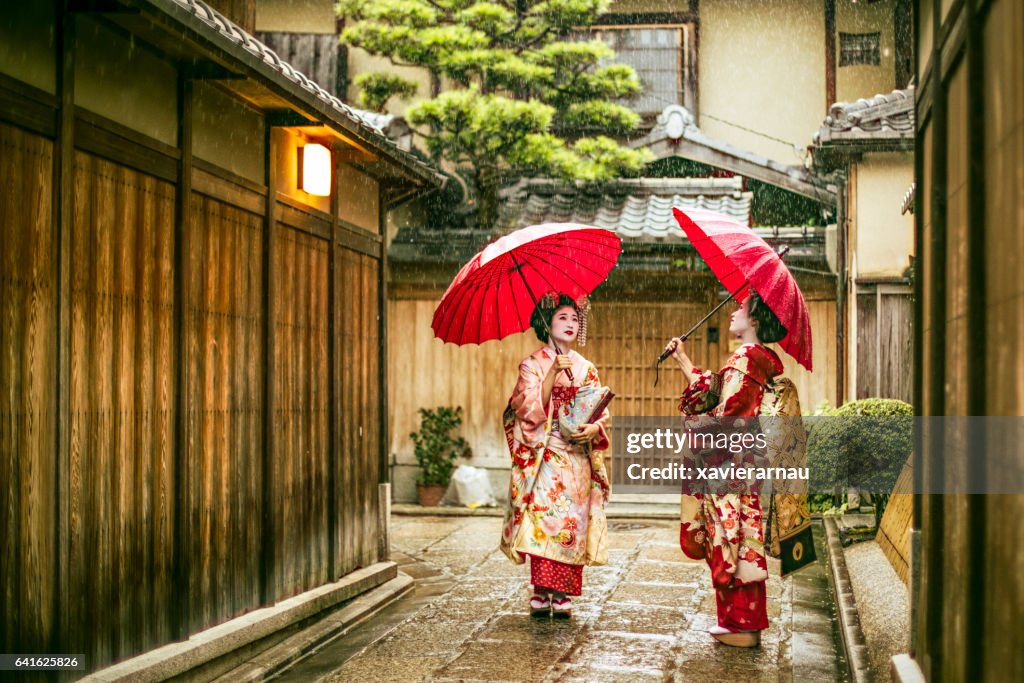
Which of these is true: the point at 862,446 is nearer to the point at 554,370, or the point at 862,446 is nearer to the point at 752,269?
the point at 554,370

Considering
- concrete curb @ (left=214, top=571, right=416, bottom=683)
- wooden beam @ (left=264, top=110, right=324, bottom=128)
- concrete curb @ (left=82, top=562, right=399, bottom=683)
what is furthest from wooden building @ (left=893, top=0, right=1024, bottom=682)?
wooden beam @ (left=264, top=110, right=324, bottom=128)

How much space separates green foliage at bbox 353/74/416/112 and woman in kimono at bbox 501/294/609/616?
32.4 ft

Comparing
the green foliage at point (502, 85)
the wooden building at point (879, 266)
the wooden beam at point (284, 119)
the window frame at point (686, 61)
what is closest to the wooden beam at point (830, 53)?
the window frame at point (686, 61)

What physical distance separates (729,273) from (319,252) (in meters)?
3.21

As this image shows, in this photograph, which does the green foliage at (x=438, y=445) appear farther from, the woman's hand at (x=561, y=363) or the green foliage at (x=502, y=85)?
the woman's hand at (x=561, y=363)

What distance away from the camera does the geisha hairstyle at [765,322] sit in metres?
6.78

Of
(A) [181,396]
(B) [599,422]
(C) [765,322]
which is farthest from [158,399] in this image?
(C) [765,322]

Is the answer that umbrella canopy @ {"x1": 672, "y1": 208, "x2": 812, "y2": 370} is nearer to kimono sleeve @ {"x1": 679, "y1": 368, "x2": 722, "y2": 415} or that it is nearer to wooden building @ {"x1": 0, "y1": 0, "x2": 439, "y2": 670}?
kimono sleeve @ {"x1": 679, "y1": 368, "x2": 722, "y2": 415}

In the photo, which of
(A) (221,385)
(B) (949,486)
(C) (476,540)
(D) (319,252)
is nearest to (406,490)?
(C) (476,540)

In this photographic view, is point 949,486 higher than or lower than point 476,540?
higher

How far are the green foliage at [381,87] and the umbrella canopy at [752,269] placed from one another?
1061 centimetres

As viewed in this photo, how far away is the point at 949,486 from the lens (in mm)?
4535

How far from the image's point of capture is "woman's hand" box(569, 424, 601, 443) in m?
7.48

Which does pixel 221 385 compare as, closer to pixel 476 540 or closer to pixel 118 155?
pixel 118 155
